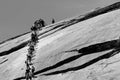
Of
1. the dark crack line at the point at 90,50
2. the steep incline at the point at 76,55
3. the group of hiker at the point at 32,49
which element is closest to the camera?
the steep incline at the point at 76,55

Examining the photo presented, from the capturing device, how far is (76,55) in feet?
84.2

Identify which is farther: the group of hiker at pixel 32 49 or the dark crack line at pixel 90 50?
the group of hiker at pixel 32 49

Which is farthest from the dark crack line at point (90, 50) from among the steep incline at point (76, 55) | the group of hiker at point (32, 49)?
the group of hiker at point (32, 49)

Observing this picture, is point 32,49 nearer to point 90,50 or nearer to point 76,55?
point 76,55

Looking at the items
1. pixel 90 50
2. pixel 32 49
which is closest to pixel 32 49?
pixel 32 49

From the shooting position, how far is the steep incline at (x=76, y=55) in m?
22.7

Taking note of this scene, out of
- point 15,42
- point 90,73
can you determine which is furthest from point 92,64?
point 15,42

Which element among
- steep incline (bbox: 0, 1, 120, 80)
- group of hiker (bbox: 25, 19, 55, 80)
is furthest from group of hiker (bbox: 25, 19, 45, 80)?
steep incline (bbox: 0, 1, 120, 80)

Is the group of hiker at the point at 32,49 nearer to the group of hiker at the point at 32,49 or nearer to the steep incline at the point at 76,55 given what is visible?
the group of hiker at the point at 32,49

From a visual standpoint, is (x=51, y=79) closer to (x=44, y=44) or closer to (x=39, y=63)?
(x=39, y=63)

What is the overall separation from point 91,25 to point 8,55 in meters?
11.0

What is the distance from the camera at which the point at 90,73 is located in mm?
22438

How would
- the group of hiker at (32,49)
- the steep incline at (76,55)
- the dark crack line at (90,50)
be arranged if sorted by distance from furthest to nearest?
the group of hiker at (32,49), the dark crack line at (90,50), the steep incline at (76,55)

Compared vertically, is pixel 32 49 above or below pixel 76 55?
above
